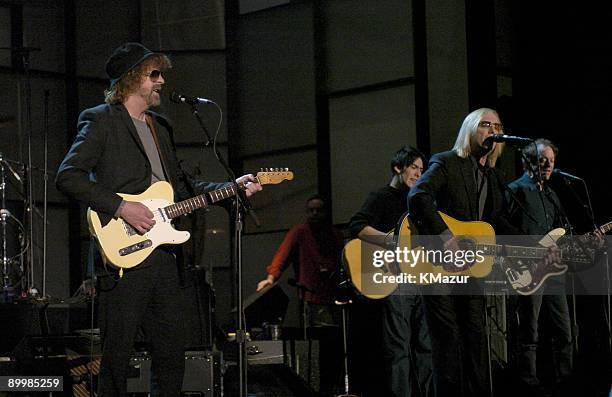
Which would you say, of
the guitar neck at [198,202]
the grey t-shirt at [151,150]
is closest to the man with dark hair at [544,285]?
the guitar neck at [198,202]

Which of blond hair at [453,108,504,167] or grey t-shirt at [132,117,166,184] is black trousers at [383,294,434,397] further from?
grey t-shirt at [132,117,166,184]

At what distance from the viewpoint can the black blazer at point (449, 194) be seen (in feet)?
17.5

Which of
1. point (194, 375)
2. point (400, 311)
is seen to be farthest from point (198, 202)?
point (400, 311)

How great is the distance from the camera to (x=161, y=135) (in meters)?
4.65

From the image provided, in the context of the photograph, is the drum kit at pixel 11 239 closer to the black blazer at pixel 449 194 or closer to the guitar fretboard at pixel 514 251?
the black blazer at pixel 449 194

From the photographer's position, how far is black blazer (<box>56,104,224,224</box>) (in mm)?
4301

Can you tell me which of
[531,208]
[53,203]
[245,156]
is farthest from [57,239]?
[531,208]

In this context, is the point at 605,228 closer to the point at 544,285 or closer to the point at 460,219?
the point at 544,285

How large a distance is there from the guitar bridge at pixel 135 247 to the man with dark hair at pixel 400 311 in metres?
2.61

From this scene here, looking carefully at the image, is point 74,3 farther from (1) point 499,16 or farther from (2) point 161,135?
(2) point 161,135

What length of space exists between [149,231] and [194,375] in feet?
4.61

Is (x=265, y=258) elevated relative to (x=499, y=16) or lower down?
lower down

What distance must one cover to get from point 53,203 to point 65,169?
4971 mm

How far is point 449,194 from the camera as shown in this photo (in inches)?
217
